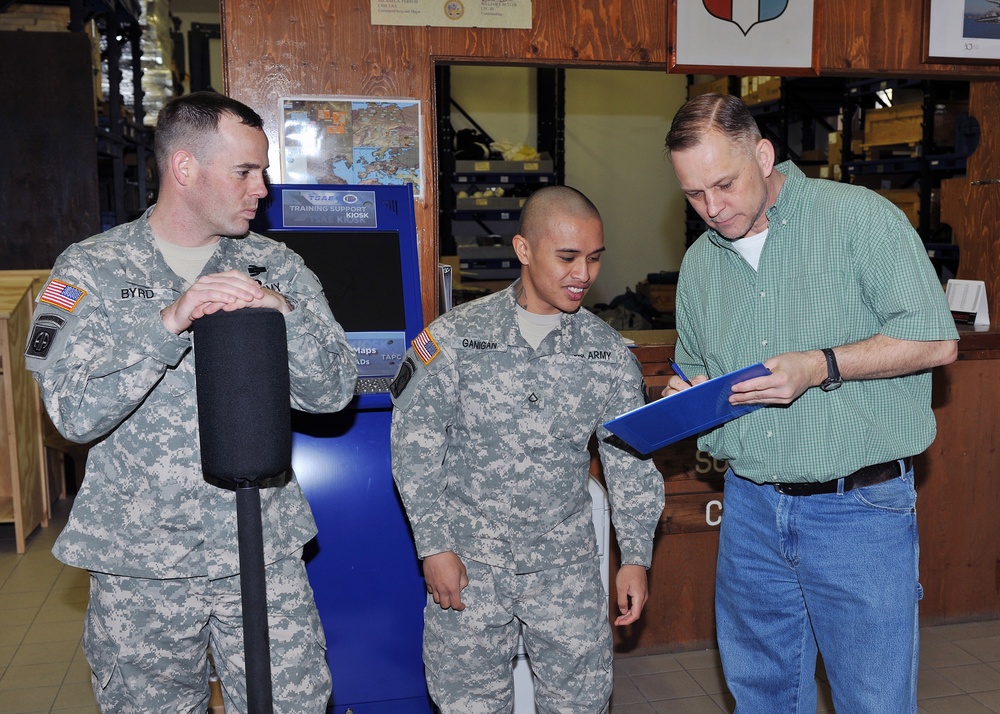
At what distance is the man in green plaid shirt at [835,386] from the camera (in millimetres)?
1806

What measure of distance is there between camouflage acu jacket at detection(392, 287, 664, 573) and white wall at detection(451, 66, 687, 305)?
23.0ft

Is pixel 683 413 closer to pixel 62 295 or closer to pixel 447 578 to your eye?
pixel 447 578

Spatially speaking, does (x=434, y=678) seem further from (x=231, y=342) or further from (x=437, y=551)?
(x=231, y=342)

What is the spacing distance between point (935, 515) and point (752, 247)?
6.96 ft

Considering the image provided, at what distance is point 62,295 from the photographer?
5.80ft

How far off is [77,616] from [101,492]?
2.50 metres

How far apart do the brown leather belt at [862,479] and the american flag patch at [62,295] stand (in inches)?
59.9

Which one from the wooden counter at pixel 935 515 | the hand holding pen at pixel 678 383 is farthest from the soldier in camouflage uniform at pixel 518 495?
the wooden counter at pixel 935 515

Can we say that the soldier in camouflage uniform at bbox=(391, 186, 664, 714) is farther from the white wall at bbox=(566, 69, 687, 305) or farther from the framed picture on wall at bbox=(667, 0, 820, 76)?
the white wall at bbox=(566, 69, 687, 305)

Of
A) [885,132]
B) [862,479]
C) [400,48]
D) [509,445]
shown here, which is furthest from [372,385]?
[885,132]

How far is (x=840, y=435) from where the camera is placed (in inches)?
73.8

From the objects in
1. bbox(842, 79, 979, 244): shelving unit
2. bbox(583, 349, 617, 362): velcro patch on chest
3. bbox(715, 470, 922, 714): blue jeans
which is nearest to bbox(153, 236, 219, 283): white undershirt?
bbox(583, 349, 617, 362): velcro patch on chest

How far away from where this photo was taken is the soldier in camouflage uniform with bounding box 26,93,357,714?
1.82m

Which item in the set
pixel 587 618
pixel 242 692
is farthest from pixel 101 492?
pixel 587 618
